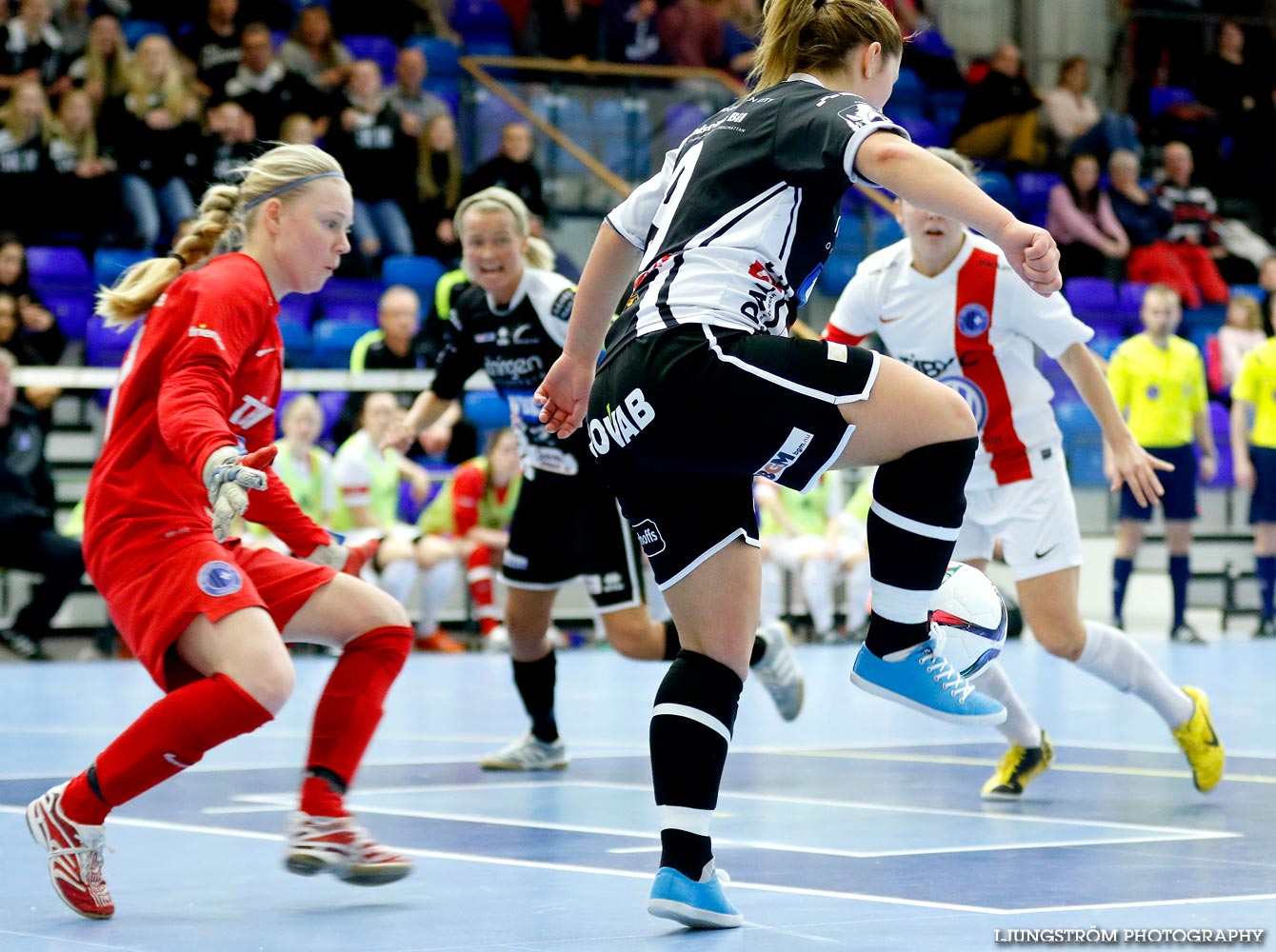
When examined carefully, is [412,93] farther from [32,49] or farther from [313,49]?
[32,49]

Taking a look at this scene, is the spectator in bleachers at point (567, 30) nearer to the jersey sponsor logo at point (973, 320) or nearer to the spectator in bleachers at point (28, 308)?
the spectator in bleachers at point (28, 308)

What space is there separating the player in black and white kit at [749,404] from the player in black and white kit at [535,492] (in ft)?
8.70

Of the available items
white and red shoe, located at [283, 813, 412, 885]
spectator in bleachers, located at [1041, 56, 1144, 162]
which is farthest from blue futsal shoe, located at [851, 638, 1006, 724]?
spectator in bleachers, located at [1041, 56, 1144, 162]

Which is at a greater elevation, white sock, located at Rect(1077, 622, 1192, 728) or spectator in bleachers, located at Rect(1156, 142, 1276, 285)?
spectator in bleachers, located at Rect(1156, 142, 1276, 285)

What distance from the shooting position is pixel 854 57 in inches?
137

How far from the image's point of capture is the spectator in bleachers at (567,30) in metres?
15.9

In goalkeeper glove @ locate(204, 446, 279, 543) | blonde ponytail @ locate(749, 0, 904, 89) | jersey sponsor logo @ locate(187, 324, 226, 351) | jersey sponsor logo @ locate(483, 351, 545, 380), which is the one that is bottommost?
goalkeeper glove @ locate(204, 446, 279, 543)

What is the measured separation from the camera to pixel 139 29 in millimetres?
14539

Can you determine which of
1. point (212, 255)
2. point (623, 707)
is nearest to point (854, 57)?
point (212, 255)

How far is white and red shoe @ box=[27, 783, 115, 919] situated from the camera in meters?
3.73

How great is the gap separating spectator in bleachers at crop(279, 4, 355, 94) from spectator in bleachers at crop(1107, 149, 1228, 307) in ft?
23.4

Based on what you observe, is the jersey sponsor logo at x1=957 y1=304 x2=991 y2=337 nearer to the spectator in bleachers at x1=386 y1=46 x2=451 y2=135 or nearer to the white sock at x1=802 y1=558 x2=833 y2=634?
the white sock at x1=802 y1=558 x2=833 y2=634

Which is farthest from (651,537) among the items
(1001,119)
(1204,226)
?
(1204,226)

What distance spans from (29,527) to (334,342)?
3.09 metres
